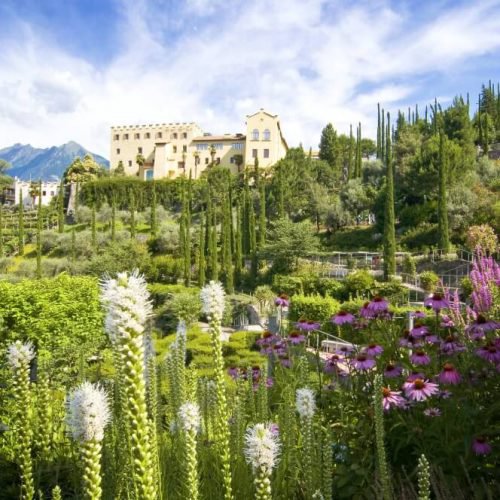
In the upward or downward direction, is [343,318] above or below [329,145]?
below

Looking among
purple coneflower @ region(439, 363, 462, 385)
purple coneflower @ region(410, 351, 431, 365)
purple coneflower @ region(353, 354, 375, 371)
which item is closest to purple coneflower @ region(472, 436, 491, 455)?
purple coneflower @ region(439, 363, 462, 385)

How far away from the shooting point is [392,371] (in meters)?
3.67

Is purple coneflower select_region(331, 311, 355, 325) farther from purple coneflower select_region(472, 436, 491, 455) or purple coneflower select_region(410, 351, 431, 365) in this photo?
purple coneflower select_region(472, 436, 491, 455)

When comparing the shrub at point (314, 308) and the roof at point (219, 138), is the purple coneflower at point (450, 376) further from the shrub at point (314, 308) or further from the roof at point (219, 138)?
the roof at point (219, 138)

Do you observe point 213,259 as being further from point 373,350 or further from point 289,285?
point 373,350

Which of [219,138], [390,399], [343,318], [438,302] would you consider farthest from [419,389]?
[219,138]

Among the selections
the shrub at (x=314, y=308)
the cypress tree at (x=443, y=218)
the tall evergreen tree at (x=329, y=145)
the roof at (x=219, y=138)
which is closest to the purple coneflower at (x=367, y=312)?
the shrub at (x=314, y=308)

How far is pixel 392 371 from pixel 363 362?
249mm

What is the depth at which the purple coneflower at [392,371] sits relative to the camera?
3.65m

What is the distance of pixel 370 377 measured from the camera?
12.2ft

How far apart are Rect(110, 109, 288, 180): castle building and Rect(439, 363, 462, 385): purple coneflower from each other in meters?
54.8

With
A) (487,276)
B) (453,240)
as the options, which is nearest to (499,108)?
(453,240)

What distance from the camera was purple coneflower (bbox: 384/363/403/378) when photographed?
3.65m

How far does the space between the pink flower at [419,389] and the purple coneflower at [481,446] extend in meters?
0.37
